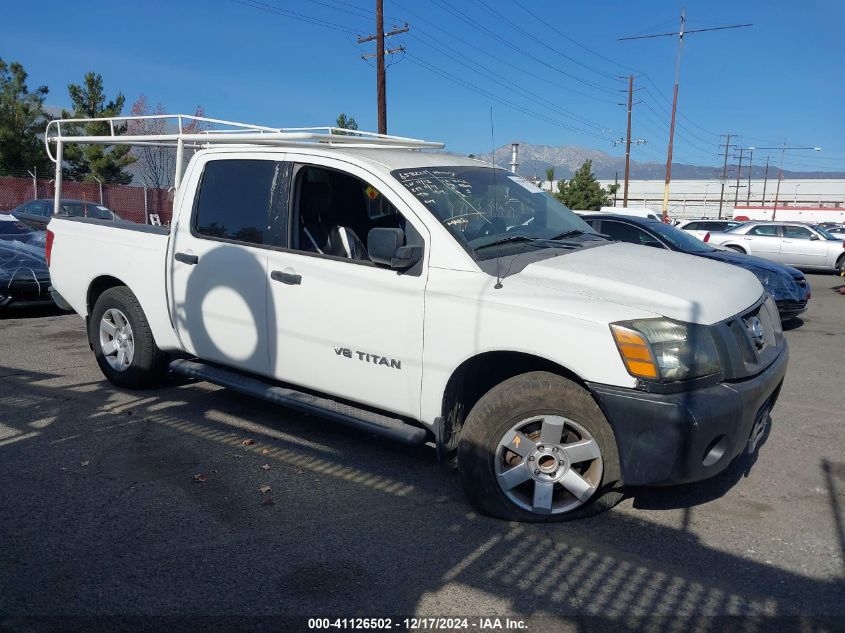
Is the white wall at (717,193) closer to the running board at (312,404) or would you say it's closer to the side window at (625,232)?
the side window at (625,232)

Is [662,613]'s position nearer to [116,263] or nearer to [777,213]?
[116,263]

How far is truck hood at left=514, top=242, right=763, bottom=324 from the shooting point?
11.1 feet

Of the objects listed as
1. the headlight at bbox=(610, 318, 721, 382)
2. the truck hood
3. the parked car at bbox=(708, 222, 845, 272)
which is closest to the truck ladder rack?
the truck hood

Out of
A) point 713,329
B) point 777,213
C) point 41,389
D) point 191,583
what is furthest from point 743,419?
point 777,213

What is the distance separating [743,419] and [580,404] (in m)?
0.79

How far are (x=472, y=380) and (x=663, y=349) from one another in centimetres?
111

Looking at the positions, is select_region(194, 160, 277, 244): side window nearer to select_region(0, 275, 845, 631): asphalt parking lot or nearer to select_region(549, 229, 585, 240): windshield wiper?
select_region(0, 275, 845, 631): asphalt parking lot

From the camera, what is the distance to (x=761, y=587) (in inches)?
124

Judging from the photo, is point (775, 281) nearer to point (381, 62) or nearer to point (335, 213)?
point (335, 213)

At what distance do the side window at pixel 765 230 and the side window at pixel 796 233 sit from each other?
10.3 inches

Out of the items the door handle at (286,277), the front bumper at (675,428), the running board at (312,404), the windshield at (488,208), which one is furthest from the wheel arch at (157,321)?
the front bumper at (675,428)

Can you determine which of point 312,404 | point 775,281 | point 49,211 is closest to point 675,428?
point 312,404

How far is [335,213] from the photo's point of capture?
480cm

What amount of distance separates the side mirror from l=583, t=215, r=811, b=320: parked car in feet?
19.7
